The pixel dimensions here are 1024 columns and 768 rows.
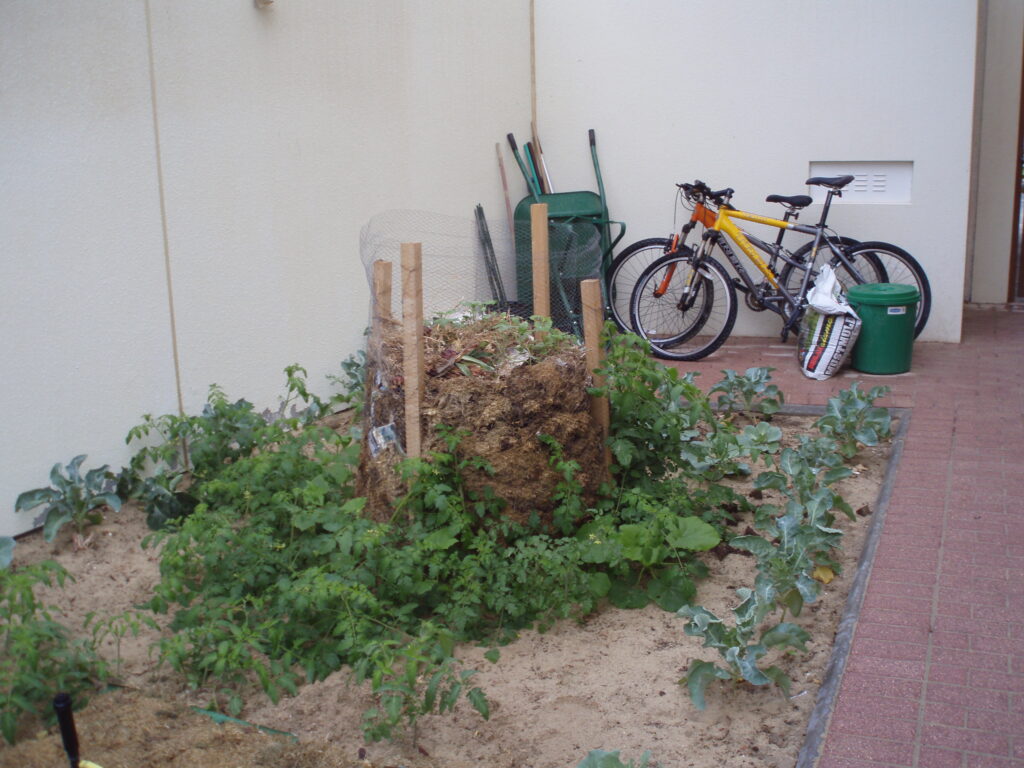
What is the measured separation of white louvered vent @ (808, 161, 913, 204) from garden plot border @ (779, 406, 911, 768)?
322 cm

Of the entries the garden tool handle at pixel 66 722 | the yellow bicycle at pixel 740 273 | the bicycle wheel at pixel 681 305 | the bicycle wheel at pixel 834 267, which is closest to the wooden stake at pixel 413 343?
the garden tool handle at pixel 66 722

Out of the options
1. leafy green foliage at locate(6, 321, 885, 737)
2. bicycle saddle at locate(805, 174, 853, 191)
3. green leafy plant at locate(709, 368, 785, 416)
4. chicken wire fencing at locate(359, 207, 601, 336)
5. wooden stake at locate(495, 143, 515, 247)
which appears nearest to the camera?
leafy green foliage at locate(6, 321, 885, 737)

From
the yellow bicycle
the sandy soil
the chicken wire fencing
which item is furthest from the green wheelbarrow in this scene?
the sandy soil

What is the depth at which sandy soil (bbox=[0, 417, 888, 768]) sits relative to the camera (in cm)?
307

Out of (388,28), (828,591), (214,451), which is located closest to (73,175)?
(214,451)

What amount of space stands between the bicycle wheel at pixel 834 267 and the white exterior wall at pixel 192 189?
2.70 metres

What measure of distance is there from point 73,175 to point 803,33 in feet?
19.3

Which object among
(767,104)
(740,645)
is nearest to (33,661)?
(740,645)

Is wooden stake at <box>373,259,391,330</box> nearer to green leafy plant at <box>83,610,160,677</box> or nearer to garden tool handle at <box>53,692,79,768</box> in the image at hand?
green leafy plant at <box>83,610,160,677</box>

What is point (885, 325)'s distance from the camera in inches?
283

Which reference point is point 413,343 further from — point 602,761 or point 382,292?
point 602,761

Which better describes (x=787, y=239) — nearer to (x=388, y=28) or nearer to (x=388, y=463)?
(x=388, y=28)

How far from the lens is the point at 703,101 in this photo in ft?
28.1

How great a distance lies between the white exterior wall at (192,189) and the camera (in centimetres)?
449
